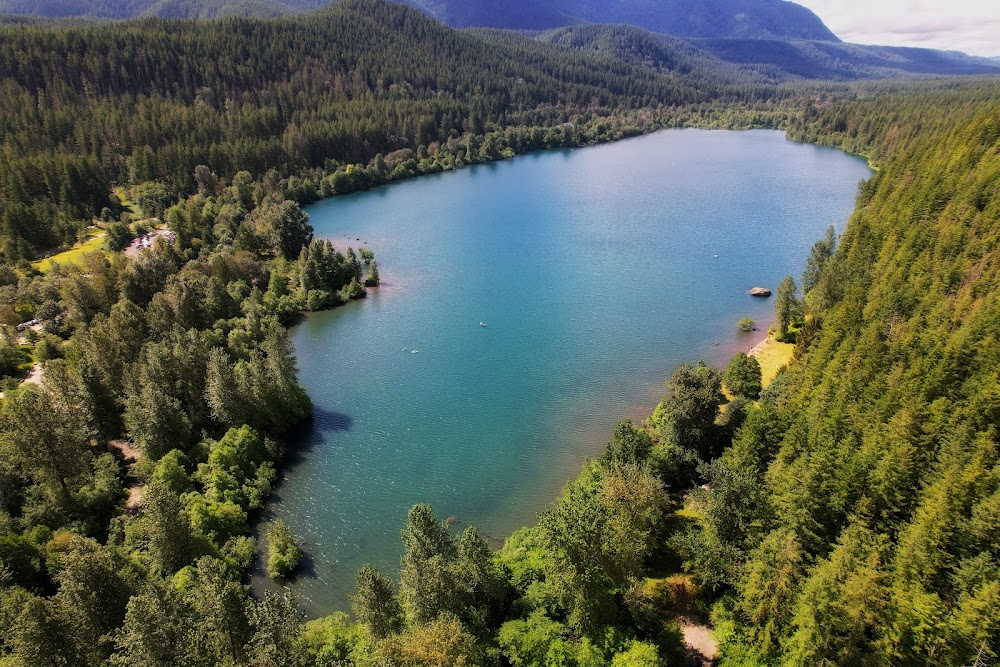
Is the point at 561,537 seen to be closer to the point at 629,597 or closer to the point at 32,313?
the point at 629,597

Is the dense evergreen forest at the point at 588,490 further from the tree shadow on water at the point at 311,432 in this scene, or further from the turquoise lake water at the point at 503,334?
the turquoise lake water at the point at 503,334

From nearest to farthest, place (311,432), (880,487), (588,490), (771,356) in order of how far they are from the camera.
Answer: (880,487) → (588,490) → (311,432) → (771,356)

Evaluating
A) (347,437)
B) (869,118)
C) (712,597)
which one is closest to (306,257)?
(347,437)

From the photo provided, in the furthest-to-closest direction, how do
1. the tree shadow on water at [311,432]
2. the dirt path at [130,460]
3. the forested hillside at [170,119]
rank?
1. the forested hillside at [170,119]
2. the tree shadow on water at [311,432]
3. the dirt path at [130,460]

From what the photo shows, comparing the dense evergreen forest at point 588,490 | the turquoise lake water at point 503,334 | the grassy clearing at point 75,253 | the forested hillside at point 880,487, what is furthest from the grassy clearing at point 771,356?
the grassy clearing at point 75,253

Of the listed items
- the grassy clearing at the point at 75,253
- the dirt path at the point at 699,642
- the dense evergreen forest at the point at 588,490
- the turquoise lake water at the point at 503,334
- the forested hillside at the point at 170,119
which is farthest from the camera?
the forested hillside at the point at 170,119

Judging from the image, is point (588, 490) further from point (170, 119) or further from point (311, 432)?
point (170, 119)

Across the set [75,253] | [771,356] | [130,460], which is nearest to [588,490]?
[771,356]
